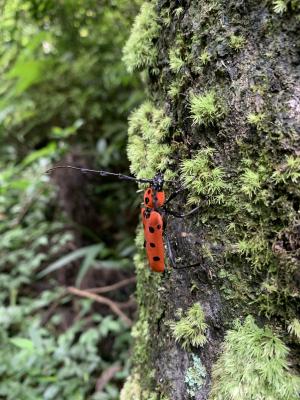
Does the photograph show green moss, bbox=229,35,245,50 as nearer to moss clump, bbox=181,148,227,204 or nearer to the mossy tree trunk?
the mossy tree trunk

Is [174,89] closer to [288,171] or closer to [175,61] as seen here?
[175,61]

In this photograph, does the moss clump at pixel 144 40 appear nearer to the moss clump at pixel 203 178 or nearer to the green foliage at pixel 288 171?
the moss clump at pixel 203 178

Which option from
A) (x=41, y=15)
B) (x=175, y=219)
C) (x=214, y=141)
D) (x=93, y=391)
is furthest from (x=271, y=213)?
(x=41, y=15)

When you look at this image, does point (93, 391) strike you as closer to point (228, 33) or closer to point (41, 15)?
point (228, 33)

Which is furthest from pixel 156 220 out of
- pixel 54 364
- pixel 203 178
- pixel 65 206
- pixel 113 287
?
pixel 65 206

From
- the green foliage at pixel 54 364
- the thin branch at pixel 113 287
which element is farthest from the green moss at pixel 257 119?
the thin branch at pixel 113 287

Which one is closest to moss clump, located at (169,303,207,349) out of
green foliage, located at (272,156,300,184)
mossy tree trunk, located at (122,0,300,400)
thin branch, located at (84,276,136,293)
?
mossy tree trunk, located at (122,0,300,400)
